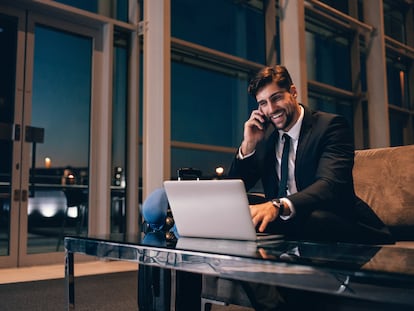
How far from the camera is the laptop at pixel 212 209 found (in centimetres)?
100

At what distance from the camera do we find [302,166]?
1.52 metres

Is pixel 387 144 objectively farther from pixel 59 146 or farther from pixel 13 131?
pixel 13 131

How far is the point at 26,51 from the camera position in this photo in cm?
383

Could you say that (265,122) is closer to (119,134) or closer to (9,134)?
(9,134)

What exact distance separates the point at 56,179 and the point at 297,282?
4233 millimetres

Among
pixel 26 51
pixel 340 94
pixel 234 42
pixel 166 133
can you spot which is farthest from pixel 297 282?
pixel 340 94

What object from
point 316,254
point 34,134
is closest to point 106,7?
point 34,134

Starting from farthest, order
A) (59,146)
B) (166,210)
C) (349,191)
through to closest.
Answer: (59,146) → (349,191) → (166,210)

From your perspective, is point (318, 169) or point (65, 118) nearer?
point (318, 169)

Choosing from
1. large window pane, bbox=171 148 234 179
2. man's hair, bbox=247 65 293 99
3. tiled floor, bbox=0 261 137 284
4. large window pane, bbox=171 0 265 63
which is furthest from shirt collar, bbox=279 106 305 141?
large window pane, bbox=171 0 265 63

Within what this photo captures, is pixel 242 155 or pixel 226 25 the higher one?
pixel 226 25

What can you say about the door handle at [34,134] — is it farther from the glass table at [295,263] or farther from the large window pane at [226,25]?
the glass table at [295,263]

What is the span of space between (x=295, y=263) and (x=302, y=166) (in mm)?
875

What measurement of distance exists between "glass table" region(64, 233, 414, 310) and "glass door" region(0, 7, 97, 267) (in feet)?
9.61
